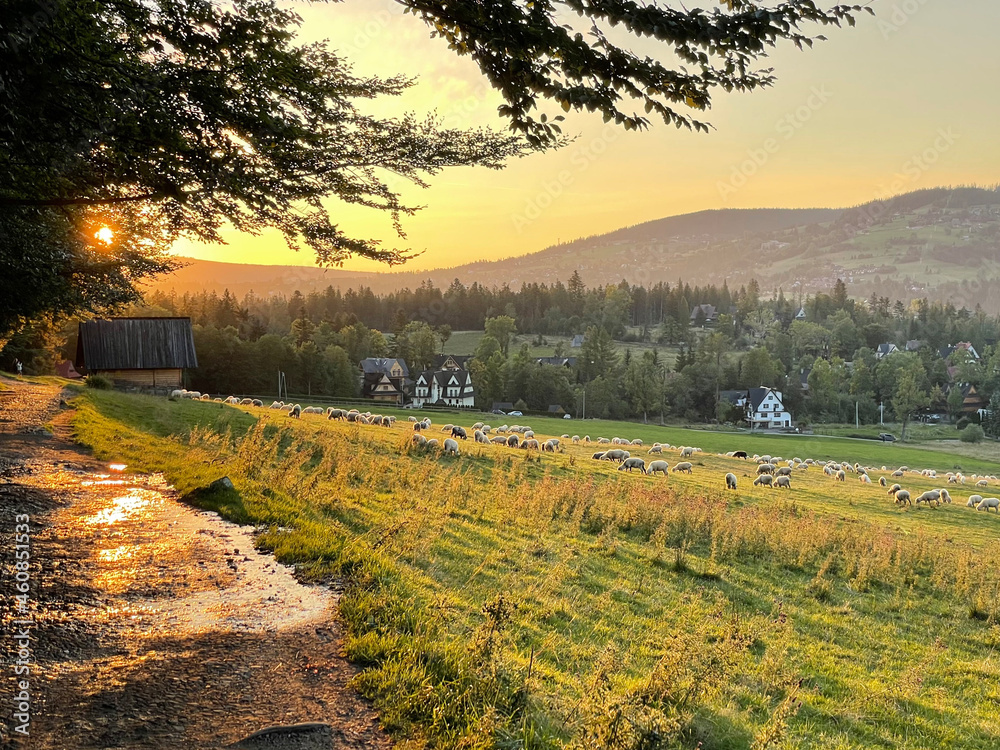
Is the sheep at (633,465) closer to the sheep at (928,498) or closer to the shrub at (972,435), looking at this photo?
the sheep at (928,498)

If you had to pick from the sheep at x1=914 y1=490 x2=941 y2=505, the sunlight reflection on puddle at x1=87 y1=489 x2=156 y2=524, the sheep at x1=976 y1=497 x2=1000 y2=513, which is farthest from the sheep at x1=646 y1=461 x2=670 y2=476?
the sunlight reflection on puddle at x1=87 y1=489 x2=156 y2=524

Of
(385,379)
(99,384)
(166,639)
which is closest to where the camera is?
(166,639)

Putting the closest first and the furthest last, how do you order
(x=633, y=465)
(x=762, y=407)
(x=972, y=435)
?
(x=633, y=465), (x=972, y=435), (x=762, y=407)

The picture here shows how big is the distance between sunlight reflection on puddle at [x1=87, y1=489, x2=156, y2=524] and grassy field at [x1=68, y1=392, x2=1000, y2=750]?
0.90m

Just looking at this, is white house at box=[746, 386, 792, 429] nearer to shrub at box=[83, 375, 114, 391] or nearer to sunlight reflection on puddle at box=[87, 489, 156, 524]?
shrub at box=[83, 375, 114, 391]

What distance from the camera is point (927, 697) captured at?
7.61 metres

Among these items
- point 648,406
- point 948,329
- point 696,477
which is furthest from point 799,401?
point 696,477

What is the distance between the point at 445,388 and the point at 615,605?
109 metres

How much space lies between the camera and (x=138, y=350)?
1881 inches

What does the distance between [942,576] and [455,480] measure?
11.4 meters

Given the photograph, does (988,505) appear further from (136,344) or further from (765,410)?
(765,410)

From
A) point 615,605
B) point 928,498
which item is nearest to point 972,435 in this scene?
point 928,498

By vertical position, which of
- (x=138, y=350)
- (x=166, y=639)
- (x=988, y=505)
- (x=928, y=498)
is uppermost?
(x=138, y=350)

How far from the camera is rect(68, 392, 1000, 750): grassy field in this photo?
5297mm
